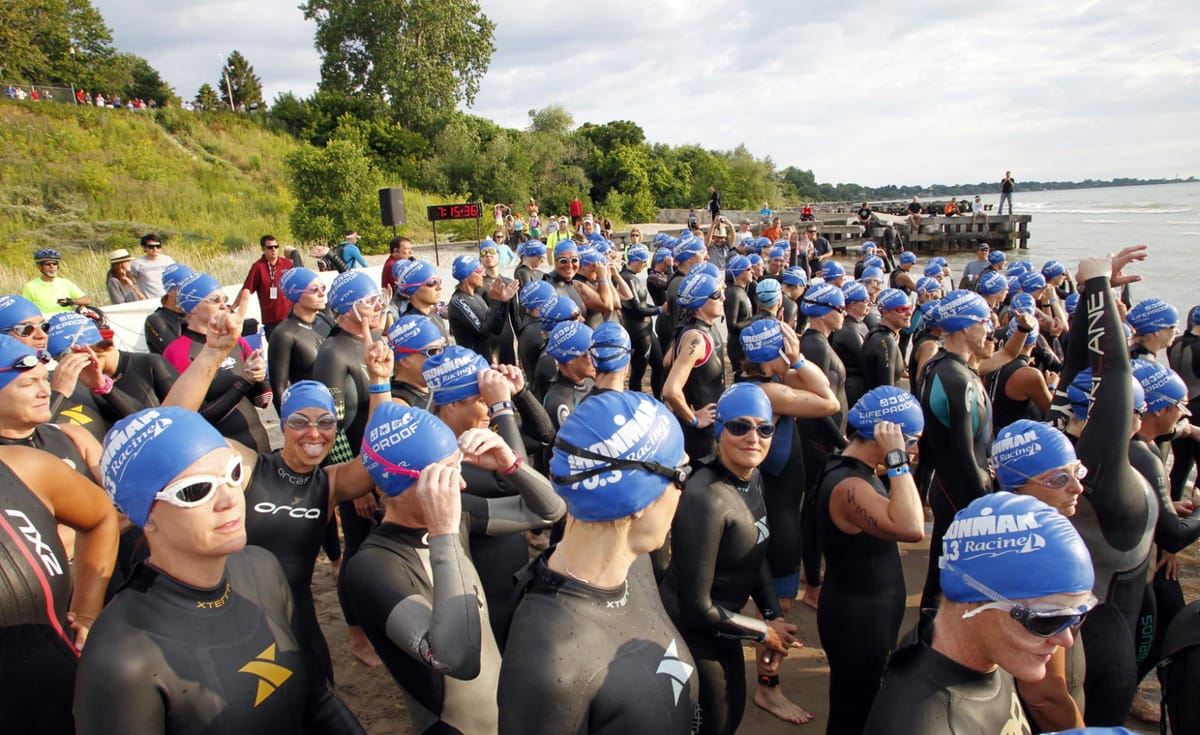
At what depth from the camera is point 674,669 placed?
6.53ft

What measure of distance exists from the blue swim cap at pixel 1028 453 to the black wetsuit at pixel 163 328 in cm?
624

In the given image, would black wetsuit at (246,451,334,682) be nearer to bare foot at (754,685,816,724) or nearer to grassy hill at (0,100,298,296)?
bare foot at (754,685,816,724)

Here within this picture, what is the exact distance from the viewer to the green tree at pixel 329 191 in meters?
22.7

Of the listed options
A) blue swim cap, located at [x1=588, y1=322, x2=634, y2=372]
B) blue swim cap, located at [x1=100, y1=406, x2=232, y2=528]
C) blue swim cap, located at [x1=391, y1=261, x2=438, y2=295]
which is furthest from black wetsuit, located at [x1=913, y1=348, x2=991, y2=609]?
Answer: blue swim cap, located at [x1=391, y1=261, x2=438, y2=295]

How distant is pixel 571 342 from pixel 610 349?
388 millimetres

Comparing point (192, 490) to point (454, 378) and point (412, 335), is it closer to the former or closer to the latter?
point (454, 378)

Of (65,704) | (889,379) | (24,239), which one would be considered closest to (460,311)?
(889,379)

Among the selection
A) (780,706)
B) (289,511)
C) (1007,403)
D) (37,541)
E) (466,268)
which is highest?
(466,268)

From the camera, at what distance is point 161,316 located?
602 cm

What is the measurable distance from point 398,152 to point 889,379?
45.5 meters

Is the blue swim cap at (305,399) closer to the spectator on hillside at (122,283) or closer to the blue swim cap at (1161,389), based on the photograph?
the blue swim cap at (1161,389)

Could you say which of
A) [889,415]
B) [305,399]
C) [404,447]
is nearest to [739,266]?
[889,415]

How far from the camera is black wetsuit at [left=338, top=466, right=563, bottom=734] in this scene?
6.70ft

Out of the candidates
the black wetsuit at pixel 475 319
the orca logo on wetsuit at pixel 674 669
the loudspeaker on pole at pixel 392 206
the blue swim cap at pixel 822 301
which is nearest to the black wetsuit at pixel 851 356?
the blue swim cap at pixel 822 301
